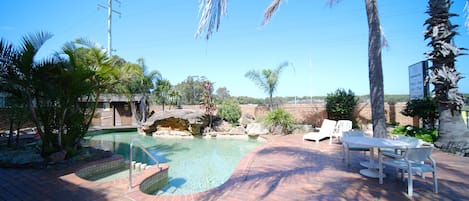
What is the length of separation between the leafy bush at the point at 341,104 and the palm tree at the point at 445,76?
195 inches

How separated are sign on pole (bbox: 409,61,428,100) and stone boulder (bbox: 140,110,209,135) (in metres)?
10.9

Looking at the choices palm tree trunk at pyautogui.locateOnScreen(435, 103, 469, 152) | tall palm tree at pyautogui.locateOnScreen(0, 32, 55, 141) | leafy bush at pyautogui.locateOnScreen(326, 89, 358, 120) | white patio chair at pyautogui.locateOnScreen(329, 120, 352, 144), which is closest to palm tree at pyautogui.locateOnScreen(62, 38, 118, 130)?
tall palm tree at pyautogui.locateOnScreen(0, 32, 55, 141)

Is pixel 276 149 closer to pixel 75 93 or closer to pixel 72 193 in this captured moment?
pixel 72 193

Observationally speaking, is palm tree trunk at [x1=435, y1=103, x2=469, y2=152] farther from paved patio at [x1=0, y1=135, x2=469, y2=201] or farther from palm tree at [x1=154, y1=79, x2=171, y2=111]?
palm tree at [x1=154, y1=79, x2=171, y2=111]

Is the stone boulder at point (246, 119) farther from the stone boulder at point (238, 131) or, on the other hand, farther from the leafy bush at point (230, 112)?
the stone boulder at point (238, 131)

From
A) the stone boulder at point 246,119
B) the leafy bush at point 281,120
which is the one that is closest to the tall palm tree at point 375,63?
the leafy bush at point 281,120

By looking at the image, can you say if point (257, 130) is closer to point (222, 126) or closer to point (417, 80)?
point (222, 126)

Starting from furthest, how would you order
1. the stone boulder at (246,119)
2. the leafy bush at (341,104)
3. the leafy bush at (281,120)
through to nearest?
1. the stone boulder at (246,119)
2. the leafy bush at (341,104)
3. the leafy bush at (281,120)

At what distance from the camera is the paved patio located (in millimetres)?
3285

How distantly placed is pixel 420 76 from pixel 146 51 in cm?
1810

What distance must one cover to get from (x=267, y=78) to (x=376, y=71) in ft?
28.3

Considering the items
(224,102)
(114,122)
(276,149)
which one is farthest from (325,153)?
(114,122)

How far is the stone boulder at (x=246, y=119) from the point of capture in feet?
46.0

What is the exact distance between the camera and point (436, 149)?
21.0 feet
